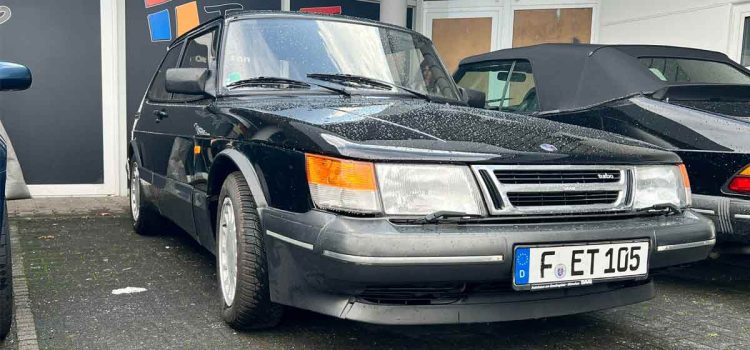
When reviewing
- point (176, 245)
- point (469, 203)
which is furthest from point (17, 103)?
point (469, 203)

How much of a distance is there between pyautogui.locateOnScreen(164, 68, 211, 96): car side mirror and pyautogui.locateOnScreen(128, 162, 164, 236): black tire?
61.8 inches

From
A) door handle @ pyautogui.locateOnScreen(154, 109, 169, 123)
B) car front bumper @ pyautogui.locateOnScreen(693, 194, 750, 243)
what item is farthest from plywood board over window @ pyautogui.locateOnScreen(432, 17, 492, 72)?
car front bumper @ pyautogui.locateOnScreen(693, 194, 750, 243)

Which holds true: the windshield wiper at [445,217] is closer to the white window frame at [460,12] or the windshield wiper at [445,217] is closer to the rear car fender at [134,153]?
the rear car fender at [134,153]

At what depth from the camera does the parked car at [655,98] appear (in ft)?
12.1

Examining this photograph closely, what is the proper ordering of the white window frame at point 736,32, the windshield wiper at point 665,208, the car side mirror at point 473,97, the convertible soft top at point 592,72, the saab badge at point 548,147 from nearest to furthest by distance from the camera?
1. the saab badge at point 548,147
2. the windshield wiper at point 665,208
3. the car side mirror at point 473,97
4. the convertible soft top at point 592,72
5. the white window frame at point 736,32

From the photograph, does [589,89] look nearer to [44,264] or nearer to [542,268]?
[542,268]

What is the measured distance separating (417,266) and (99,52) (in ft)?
20.5

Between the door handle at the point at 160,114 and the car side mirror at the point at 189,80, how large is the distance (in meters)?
0.75

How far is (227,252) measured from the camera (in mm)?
3203

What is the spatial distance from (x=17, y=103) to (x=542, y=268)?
6.47m

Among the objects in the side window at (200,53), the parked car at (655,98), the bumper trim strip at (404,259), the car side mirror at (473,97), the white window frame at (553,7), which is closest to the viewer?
the bumper trim strip at (404,259)

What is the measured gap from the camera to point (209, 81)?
370 centimetres

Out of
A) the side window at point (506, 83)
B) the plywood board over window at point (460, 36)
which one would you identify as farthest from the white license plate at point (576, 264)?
the plywood board over window at point (460, 36)

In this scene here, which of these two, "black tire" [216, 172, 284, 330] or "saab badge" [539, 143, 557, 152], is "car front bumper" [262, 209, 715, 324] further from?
"saab badge" [539, 143, 557, 152]
